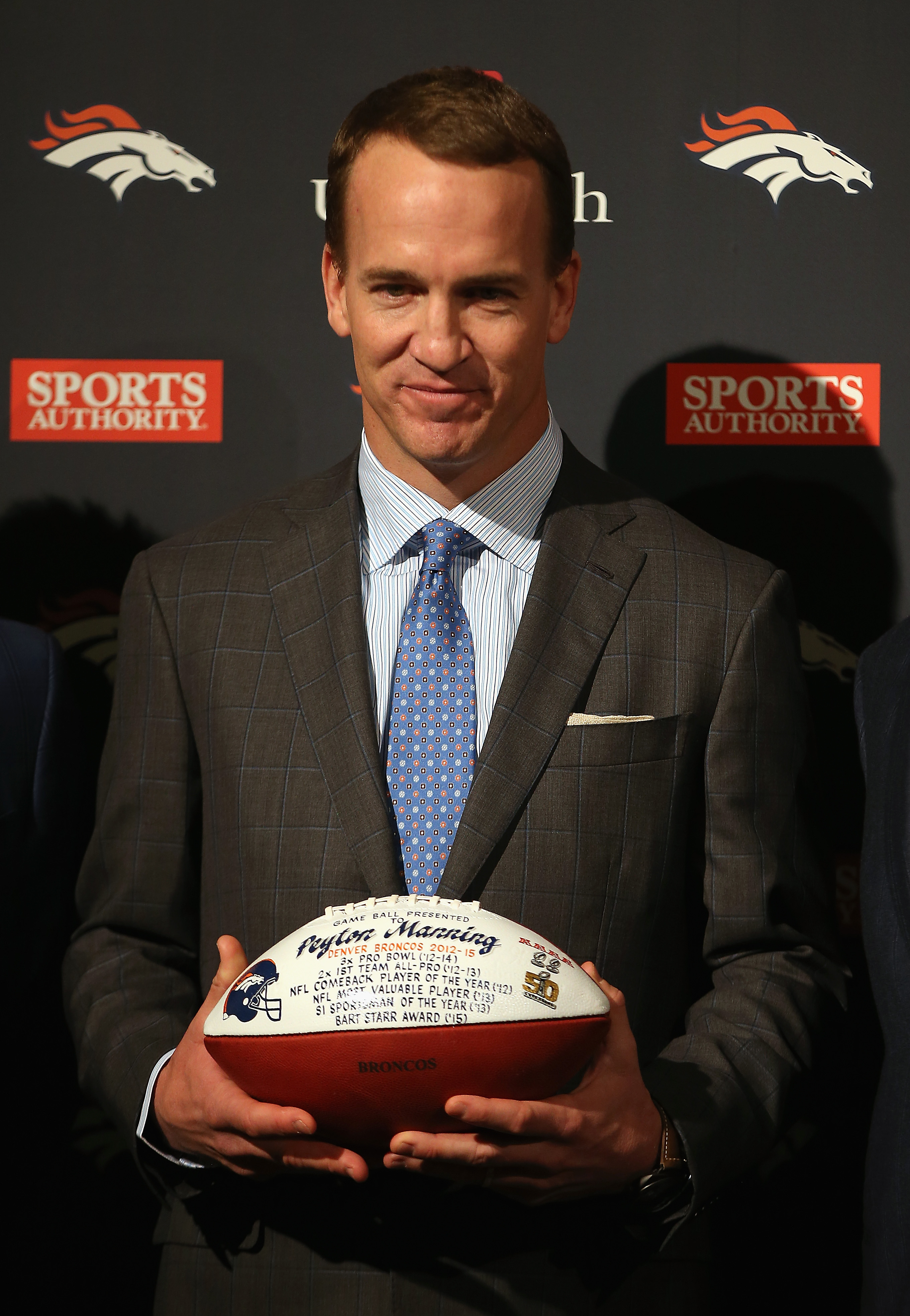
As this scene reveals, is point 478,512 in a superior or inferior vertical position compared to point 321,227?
inferior

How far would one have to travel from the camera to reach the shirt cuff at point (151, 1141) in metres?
1.24

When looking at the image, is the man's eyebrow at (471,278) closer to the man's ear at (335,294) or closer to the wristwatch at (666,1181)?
the man's ear at (335,294)

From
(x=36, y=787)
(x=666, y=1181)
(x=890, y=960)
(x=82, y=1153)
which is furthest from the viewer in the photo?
(x=82, y=1153)

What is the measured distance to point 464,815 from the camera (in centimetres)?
128

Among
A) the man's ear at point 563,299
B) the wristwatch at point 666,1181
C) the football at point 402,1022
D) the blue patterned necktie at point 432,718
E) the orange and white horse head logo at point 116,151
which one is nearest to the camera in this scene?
the football at point 402,1022

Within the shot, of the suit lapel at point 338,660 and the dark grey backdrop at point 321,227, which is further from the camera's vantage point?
the dark grey backdrop at point 321,227

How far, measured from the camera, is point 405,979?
1.03 meters

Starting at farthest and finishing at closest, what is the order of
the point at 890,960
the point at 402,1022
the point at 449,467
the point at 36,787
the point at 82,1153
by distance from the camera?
the point at 82,1153, the point at 36,787, the point at 449,467, the point at 890,960, the point at 402,1022

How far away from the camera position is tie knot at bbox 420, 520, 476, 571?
1395mm

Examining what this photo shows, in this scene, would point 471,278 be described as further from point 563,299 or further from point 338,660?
point 338,660

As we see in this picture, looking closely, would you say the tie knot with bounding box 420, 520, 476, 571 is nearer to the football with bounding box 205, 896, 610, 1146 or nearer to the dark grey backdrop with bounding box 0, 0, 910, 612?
the football with bounding box 205, 896, 610, 1146

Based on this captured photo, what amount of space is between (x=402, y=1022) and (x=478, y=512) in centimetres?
62

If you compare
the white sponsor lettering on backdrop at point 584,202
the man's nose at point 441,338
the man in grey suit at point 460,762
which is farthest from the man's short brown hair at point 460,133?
the white sponsor lettering on backdrop at point 584,202

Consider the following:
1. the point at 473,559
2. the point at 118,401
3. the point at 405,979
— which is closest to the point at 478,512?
the point at 473,559
